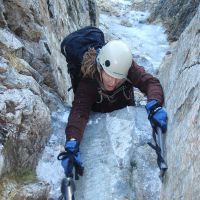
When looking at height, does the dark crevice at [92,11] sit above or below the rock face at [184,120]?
above

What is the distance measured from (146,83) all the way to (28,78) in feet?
6.48

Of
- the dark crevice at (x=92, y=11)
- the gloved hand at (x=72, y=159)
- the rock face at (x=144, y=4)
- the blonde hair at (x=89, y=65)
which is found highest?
the rock face at (x=144, y=4)

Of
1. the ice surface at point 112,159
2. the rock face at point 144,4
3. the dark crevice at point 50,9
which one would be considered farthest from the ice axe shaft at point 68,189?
the rock face at point 144,4

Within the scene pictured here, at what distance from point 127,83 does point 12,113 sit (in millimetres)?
2158

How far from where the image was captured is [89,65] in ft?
21.9

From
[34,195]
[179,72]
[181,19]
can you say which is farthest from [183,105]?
[181,19]

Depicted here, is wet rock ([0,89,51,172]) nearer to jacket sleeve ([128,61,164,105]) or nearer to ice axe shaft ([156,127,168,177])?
jacket sleeve ([128,61,164,105])

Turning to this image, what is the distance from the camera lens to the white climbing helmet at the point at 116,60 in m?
6.43

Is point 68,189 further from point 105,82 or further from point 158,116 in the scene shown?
point 105,82

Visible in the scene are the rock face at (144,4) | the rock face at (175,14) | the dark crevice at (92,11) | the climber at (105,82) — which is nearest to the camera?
the climber at (105,82)

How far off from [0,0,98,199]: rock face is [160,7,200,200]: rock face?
78.9 inches

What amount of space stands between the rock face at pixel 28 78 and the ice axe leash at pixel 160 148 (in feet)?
5.91

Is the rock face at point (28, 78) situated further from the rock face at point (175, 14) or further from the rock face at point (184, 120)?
the rock face at point (175, 14)

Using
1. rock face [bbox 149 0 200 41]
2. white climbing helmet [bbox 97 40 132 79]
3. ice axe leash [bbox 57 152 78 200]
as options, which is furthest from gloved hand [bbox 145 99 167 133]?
rock face [bbox 149 0 200 41]
